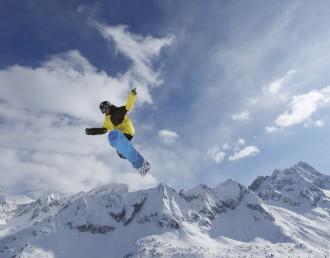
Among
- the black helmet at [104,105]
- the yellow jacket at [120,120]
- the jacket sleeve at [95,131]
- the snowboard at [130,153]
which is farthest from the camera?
the jacket sleeve at [95,131]

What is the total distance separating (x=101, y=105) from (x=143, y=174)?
200 inches

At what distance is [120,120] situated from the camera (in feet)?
82.7

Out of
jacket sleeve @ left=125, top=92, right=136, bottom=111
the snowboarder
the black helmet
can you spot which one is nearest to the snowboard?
the snowboarder

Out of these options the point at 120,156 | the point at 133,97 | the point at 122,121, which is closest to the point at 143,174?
the point at 120,156

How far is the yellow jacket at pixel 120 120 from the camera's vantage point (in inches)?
956

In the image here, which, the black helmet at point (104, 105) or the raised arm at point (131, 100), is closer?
the raised arm at point (131, 100)

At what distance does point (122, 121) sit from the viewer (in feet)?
83.6

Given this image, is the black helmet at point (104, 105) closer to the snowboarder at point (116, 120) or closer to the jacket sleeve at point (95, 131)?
the snowboarder at point (116, 120)

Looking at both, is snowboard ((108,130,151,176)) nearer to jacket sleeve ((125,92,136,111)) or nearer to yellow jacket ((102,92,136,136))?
yellow jacket ((102,92,136,136))

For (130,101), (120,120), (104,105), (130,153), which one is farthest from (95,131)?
(130,101)

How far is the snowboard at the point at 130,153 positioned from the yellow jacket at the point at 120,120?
537mm

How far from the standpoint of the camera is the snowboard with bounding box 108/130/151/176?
25609 mm

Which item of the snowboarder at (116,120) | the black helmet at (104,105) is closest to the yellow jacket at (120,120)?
the snowboarder at (116,120)

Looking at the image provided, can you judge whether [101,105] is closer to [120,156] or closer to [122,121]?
[122,121]
